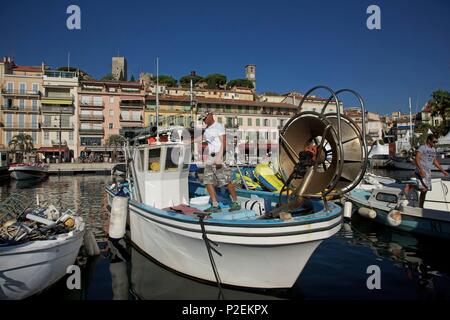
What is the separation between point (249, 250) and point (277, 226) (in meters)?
0.72

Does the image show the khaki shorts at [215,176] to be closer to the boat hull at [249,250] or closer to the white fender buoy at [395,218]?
the boat hull at [249,250]

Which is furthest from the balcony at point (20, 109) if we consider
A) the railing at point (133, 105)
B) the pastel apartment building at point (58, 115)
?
the railing at point (133, 105)

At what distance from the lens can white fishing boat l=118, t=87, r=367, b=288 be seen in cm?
570

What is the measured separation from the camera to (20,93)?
61.6 meters

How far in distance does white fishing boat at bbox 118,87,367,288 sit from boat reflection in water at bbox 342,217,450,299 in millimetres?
2885

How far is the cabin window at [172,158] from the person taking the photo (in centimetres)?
874

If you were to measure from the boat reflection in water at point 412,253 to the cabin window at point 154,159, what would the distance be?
6.49 meters

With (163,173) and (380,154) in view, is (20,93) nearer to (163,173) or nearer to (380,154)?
(163,173)

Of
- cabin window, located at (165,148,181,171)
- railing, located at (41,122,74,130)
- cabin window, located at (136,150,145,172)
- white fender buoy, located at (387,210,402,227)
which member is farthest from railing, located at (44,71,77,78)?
white fender buoy, located at (387,210,402,227)

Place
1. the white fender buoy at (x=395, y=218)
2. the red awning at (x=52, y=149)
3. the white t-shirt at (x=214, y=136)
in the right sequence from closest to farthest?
the white t-shirt at (x=214, y=136) < the white fender buoy at (x=395, y=218) < the red awning at (x=52, y=149)

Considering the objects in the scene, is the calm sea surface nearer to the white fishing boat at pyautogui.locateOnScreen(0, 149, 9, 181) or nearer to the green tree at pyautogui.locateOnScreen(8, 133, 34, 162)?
the white fishing boat at pyautogui.locateOnScreen(0, 149, 9, 181)

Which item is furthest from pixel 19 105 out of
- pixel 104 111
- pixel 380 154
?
pixel 380 154
